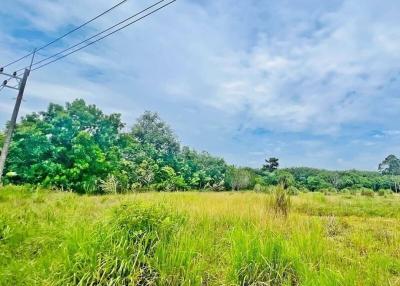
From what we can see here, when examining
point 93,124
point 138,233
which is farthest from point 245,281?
point 93,124

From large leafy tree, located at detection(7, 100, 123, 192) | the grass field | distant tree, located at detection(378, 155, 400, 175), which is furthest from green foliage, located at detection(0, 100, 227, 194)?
distant tree, located at detection(378, 155, 400, 175)

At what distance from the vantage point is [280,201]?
23.7 ft

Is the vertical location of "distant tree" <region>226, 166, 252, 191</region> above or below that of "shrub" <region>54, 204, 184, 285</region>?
above

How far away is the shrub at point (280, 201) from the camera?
7062 mm

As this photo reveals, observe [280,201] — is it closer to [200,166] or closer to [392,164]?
[200,166]

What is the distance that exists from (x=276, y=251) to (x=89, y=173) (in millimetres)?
20618

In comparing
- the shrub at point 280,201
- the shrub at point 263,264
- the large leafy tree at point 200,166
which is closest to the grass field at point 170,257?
the shrub at point 263,264

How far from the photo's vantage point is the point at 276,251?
3762 millimetres

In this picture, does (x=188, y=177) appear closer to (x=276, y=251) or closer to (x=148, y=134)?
(x=148, y=134)

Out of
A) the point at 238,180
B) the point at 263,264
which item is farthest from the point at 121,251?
the point at 238,180

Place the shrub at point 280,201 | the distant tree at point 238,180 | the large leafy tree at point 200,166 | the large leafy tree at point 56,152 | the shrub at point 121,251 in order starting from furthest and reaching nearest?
1. the distant tree at point 238,180
2. the large leafy tree at point 200,166
3. the large leafy tree at point 56,152
4. the shrub at point 280,201
5. the shrub at point 121,251

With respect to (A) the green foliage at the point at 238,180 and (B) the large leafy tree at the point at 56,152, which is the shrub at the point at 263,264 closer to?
(B) the large leafy tree at the point at 56,152

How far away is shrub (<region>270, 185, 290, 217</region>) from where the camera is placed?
706 cm

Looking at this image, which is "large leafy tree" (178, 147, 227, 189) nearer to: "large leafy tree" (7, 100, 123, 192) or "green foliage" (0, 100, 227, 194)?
"green foliage" (0, 100, 227, 194)
